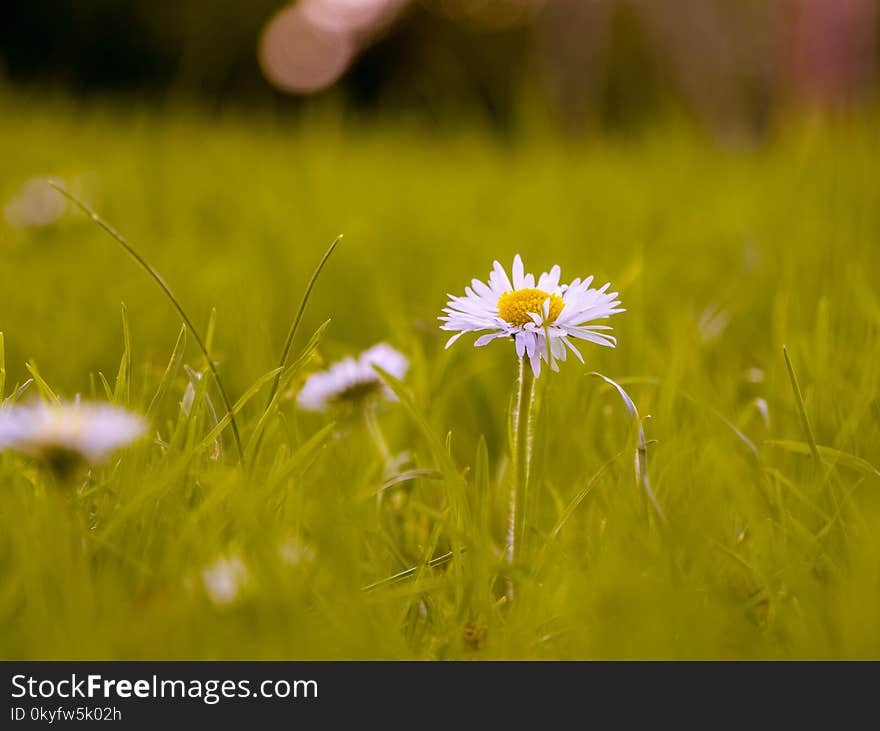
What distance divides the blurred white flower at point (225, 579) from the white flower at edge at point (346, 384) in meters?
0.36

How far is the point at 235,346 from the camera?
44.9 inches

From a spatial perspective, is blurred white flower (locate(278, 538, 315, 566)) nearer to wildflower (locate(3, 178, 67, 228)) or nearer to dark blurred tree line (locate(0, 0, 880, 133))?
wildflower (locate(3, 178, 67, 228))

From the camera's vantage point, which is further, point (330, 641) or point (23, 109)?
point (23, 109)

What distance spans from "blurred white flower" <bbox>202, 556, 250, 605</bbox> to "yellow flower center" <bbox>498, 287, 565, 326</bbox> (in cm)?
27

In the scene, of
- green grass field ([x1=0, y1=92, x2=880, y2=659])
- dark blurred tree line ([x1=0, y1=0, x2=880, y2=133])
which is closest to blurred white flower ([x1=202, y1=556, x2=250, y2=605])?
green grass field ([x1=0, y1=92, x2=880, y2=659])

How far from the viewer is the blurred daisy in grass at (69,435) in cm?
52

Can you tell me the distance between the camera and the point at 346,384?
90 cm

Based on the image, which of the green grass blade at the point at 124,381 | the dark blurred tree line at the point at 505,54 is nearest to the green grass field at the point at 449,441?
the green grass blade at the point at 124,381

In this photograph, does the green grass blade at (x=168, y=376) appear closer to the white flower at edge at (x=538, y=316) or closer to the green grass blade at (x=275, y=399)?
the green grass blade at (x=275, y=399)

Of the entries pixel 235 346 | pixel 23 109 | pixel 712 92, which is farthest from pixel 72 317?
pixel 712 92

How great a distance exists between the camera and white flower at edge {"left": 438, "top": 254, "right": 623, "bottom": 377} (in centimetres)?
63

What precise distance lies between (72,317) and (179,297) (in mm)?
167
